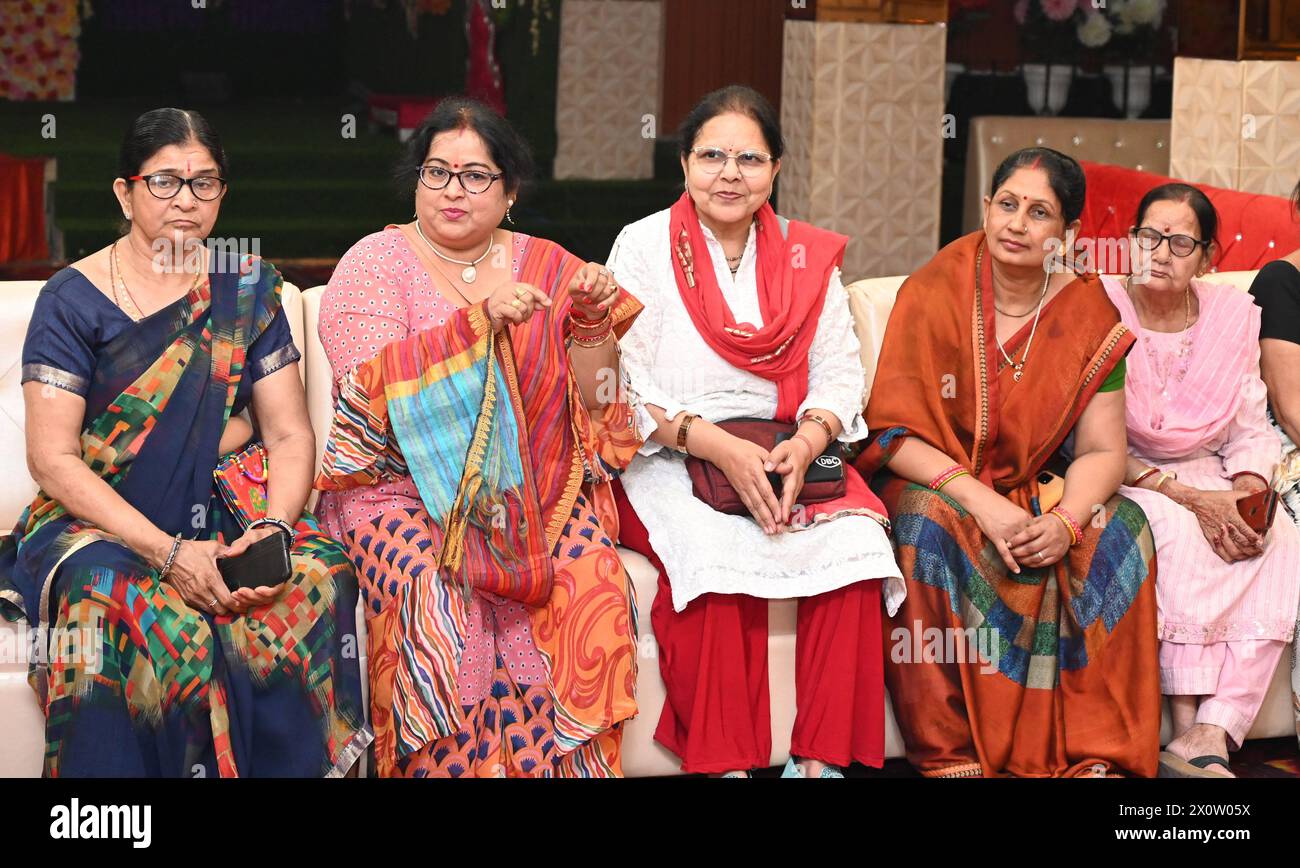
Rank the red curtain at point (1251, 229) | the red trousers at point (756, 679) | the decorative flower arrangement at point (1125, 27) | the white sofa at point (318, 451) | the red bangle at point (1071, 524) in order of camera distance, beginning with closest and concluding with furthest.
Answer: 1. the white sofa at point (318, 451)
2. the red trousers at point (756, 679)
3. the red bangle at point (1071, 524)
4. the red curtain at point (1251, 229)
5. the decorative flower arrangement at point (1125, 27)

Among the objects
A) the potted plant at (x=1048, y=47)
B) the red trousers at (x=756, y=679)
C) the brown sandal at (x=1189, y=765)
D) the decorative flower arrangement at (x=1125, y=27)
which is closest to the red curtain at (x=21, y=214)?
the red trousers at (x=756, y=679)

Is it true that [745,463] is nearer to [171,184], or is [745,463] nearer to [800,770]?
[800,770]

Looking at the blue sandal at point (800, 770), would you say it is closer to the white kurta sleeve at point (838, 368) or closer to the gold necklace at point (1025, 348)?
the white kurta sleeve at point (838, 368)

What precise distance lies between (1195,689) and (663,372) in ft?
4.24

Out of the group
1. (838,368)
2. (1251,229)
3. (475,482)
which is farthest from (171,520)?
(1251,229)

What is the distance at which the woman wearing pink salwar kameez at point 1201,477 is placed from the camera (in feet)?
9.83

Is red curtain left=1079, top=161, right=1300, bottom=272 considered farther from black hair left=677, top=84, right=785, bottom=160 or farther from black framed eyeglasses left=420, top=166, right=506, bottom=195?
black framed eyeglasses left=420, top=166, right=506, bottom=195

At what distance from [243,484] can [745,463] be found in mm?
980

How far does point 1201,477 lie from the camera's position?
321cm

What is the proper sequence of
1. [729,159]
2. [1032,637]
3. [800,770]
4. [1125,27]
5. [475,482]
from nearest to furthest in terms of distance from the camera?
1. [475,482]
2. [800,770]
3. [1032,637]
4. [729,159]
5. [1125,27]

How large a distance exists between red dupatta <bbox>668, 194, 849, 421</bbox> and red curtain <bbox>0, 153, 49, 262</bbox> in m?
5.01

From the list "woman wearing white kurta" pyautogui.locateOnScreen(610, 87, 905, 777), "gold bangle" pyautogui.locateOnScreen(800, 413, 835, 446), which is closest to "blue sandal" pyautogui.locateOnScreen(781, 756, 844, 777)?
"woman wearing white kurta" pyautogui.locateOnScreen(610, 87, 905, 777)

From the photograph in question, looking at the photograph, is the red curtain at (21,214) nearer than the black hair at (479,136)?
No

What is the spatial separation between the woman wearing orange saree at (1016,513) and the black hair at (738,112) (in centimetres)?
47
